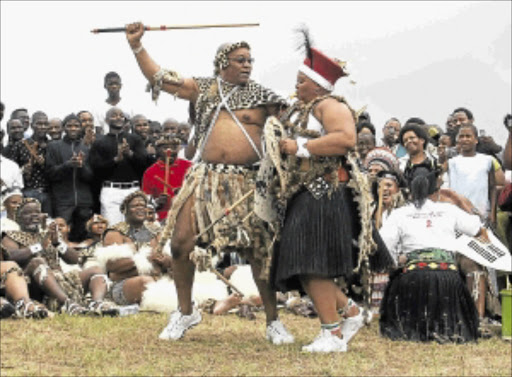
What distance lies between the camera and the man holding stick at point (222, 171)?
297 inches

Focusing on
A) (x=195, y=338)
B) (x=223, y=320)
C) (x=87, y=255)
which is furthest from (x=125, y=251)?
(x=195, y=338)

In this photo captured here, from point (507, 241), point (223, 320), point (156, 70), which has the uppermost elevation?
point (156, 70)

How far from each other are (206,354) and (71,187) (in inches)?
201

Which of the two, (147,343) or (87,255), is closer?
(147,343)

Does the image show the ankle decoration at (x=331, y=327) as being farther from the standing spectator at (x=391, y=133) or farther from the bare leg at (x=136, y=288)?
the standing spectator at (x=391, y=133)

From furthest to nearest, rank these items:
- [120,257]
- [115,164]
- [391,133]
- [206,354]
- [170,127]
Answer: [391,133] < [170,127] < [115,164] < [120,257] < [206,354]

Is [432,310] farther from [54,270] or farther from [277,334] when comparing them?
[54,270]

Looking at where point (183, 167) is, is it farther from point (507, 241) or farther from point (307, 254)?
point (307, 254)

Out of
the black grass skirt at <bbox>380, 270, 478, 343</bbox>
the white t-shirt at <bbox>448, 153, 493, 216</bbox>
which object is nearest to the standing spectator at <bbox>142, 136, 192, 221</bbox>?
the white t-shirt at <bbox>448, 153, 493, 216</bbox>

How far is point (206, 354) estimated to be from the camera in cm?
704

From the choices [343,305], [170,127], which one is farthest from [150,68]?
[170,127]

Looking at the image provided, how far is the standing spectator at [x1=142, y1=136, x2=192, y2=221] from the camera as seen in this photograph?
38.2 feet

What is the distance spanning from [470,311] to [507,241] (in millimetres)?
1845

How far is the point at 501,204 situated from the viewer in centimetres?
977
